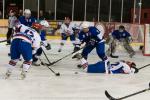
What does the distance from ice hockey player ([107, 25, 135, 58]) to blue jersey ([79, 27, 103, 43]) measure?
3.82 m

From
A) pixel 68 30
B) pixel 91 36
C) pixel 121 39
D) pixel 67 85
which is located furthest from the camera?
pixel 68 30

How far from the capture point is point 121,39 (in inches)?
531

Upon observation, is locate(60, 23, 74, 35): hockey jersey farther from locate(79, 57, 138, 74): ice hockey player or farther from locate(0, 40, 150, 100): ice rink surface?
locate(79, 57, 138, 74): ice hockey player

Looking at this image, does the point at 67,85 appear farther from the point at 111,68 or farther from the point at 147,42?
the point at 147,42

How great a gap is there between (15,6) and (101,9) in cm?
409

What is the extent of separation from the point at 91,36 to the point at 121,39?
409cm

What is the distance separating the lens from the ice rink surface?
6.68 meters

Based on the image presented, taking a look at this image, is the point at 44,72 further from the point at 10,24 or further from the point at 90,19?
the point at 90,19

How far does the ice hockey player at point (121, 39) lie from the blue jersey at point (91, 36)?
3.82 meters

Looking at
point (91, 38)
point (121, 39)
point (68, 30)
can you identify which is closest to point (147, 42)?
point (121, 39)

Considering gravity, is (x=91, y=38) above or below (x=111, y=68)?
above

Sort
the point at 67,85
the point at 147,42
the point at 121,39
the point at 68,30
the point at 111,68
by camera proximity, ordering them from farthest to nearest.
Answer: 1. the point at 147,42
2. the point at 68,30
3. the point at 121,39
4. the point at 111,68
5. the point at 67,85

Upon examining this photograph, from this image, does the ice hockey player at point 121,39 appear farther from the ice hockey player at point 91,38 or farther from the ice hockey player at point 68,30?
the ice hockey player at point 91,38

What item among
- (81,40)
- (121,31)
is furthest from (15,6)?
(81,40)
